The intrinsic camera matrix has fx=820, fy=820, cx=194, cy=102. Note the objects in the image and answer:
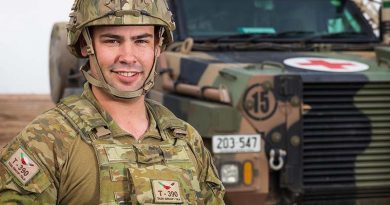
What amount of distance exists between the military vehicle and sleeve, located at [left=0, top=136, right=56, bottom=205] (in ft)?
7.72

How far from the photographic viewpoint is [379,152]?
460 centimetres

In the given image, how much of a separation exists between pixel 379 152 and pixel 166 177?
284 cm

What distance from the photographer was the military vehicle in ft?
14.0

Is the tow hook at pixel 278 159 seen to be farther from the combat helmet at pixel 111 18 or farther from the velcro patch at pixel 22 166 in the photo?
the velcro patch at pixel 22 166

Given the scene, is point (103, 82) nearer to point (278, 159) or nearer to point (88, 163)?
point (88, 163)

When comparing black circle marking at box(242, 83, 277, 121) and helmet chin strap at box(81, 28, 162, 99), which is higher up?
helmet chin strap at box(81, 28, 162, 99)

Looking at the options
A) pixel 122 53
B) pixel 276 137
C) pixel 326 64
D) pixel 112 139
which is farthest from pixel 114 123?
pixel 326 64

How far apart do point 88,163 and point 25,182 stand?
0.16 meters

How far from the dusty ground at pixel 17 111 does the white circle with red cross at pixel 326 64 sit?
6.38 meters

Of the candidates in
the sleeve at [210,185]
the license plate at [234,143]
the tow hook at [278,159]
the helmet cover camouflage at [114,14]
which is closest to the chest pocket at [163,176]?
the sleeve at [210,185]

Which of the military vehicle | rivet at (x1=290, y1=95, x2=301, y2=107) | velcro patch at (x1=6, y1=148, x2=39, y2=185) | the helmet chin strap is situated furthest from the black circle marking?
velcro patch at (x1=6, y1=148, x2=39, y2=185)

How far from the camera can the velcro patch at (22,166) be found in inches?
73.3

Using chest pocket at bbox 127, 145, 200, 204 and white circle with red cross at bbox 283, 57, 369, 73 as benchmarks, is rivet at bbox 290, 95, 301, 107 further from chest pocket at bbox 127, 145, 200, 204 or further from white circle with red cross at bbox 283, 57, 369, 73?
chest pocket at bbox 127, 145, 200, 204

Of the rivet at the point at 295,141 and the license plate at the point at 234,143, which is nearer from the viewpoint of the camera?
the license plate at the point at 234,143
